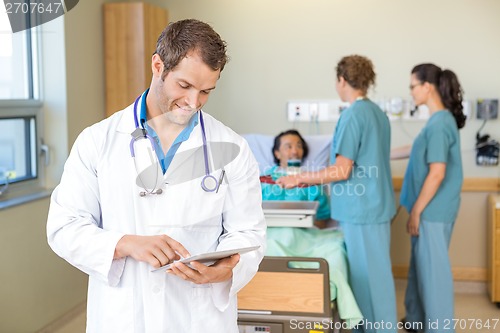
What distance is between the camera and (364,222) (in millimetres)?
3006

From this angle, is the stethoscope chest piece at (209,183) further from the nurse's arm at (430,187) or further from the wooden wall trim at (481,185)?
the wooden wall trim at (481,185)

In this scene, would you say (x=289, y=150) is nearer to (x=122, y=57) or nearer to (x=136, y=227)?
(x=122, y=57)

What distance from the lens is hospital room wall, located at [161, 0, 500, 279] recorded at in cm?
397

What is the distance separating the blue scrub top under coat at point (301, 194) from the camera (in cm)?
358

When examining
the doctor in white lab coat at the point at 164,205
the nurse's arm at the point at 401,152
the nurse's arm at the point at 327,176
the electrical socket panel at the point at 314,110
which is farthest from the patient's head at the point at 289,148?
the doctor in white lab coat at the point at 164,205

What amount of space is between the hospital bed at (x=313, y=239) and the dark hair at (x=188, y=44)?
1.39m

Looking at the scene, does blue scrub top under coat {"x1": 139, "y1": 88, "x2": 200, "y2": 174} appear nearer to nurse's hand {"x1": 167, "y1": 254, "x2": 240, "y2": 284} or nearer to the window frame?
nurse's hand {"x1": 167, "y1": 254, "x2": 240, "y2": 284}

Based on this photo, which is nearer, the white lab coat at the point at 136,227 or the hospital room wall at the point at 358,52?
the white lab coat at the point at 136,227

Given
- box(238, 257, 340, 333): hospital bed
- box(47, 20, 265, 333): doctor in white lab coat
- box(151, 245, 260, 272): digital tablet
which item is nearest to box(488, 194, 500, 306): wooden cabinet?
box(238, 257, 340, 333): hospital bed

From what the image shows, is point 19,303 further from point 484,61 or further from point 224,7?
point 484,61

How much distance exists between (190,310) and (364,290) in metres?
1.79

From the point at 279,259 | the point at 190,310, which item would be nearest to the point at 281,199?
the point at 279,259

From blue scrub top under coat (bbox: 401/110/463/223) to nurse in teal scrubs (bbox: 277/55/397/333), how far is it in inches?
8.6

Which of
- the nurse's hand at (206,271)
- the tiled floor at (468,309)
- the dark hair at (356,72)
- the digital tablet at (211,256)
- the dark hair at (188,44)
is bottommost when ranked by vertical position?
the tiled floor at (468,309)
